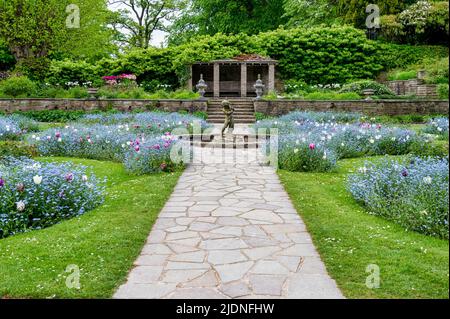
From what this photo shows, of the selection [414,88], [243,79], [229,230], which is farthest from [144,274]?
[414,88]

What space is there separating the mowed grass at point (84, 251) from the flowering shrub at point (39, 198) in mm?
231

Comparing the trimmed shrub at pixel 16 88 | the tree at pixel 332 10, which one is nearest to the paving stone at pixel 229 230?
the trimmed shrub at pixel 16 88

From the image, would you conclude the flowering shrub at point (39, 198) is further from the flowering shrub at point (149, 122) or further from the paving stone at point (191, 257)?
the flowering shrub at point (149, 122)

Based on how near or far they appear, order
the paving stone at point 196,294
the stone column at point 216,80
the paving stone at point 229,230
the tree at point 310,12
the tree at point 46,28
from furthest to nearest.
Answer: the tree at point 310,12
the stone column at point 216,80
the tree at point 46,28
the paving stone at point 229,230
the paving stone at point 196,294

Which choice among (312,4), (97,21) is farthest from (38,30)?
(312,4)

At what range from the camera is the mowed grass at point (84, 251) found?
12.0ft

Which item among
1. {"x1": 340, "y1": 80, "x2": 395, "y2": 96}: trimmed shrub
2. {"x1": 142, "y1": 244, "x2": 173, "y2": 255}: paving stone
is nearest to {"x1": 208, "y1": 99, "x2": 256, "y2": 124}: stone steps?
{"x1": 340, "y1": 80, "x2": 395, "y2": 96}: trimmed shrub

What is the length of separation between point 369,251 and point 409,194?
138cm

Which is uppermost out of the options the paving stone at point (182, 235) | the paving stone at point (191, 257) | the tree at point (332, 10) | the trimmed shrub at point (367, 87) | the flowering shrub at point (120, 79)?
the tree at point (332, 10)

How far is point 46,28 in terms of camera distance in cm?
2559

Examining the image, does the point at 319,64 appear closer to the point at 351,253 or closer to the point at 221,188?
the point at 221,188

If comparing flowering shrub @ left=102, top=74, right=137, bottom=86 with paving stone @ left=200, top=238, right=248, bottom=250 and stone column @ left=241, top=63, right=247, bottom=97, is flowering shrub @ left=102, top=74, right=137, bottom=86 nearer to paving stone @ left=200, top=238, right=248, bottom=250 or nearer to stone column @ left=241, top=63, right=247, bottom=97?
stone column @ left=241, top=63, right=247, bottom=97

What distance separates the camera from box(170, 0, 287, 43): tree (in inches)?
1328

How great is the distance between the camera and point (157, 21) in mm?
39562
